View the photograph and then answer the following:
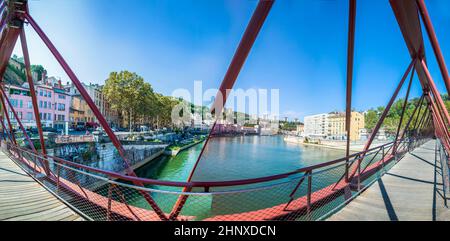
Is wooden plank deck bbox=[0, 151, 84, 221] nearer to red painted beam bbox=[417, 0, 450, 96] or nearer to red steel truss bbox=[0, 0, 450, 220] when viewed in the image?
red steel truss bbox=[0, 0, 450, 220]

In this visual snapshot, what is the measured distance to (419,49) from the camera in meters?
5.78

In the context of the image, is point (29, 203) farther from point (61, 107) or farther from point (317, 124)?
point (317, 124)

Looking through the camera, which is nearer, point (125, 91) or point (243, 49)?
point (243, 49)

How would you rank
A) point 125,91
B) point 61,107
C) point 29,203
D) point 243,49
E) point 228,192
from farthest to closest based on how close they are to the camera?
point 61,107 < point 125,91 < point 29,203 < point 243,49 < point 228,192

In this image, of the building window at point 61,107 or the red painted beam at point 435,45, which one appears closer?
the red painted beam at point 435,45

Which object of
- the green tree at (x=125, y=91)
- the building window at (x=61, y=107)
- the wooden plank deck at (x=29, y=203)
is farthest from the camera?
the building window at (x=61, y=107)

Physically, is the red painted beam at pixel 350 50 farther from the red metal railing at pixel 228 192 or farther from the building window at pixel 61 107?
the building window at pixel 61 107

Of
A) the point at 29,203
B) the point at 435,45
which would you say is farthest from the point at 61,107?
the point at 435,45

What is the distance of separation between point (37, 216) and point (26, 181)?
277cm

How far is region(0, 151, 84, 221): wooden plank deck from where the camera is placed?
3.15 metres

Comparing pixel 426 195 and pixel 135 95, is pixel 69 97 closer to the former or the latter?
pixel 135 95

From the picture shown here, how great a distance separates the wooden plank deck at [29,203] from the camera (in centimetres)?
315

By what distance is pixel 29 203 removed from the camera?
3.61m

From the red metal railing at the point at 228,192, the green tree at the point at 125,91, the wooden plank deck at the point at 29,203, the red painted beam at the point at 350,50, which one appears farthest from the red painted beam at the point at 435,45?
the green tree at the point at 125,91
